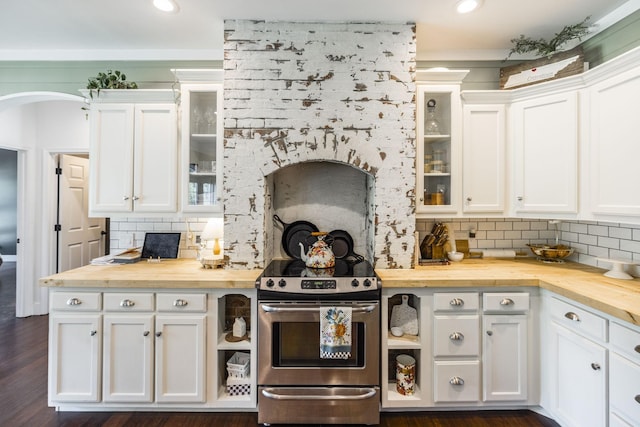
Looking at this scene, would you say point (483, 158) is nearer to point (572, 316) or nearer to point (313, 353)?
point (572, 316)

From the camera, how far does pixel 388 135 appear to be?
2428mm

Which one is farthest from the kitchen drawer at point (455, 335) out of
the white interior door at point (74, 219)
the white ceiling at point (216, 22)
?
the white interior door at point (74, 219)

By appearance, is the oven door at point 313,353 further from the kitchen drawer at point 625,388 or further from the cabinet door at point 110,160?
the cabinet door at point 110,160

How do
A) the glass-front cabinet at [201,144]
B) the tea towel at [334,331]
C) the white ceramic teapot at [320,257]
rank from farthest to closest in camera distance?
the glass-front cabinet at [201,144] < the white ceramic teapot at [320,257] < the tea towel at [334,331]

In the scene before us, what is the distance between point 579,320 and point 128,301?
2790mm

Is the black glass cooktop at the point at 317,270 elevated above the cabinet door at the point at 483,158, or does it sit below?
below

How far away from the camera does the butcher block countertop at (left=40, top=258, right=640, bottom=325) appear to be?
190 centimetres

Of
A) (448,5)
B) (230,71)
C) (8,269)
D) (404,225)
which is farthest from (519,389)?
(8,269)

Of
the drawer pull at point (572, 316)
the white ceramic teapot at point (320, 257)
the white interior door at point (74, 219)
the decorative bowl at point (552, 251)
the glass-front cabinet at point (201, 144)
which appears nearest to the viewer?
the drawer pull at point (572, 316)

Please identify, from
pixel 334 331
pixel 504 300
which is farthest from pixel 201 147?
pixel 504 300

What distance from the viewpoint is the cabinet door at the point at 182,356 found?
2.15 meters

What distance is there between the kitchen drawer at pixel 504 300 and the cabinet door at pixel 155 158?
2.44m

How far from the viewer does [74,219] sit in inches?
171

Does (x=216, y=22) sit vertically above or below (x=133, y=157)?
above
